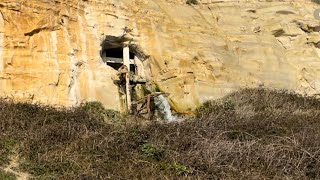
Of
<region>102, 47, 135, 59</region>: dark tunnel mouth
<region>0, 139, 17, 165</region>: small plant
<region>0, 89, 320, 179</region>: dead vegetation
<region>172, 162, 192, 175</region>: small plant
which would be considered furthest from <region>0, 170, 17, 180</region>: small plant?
<region>102, 47, 135, 59</region>: dark tunnel mouth

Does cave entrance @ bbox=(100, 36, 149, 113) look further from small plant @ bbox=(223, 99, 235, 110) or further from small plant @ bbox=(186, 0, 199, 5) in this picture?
small plant @ bbox=(186, 0, 199, 5)

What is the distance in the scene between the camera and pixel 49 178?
11.0 meters

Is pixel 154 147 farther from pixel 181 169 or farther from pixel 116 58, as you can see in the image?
pixel 116 58

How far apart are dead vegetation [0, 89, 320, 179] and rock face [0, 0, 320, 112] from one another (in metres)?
2.71

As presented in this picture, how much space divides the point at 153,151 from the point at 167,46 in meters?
9.39

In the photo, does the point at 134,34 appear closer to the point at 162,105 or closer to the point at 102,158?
the point at 162,105

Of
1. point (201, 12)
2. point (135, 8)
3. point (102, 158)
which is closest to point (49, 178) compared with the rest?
point (102, 158)

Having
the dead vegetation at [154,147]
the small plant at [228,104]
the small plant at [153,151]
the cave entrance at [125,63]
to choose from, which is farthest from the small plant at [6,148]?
the small plant at [228,104]

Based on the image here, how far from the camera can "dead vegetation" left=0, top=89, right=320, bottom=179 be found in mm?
11578

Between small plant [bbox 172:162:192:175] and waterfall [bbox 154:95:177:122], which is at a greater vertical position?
waterfall [bbox 154:95:177:122]

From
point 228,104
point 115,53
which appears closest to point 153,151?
point 228,104

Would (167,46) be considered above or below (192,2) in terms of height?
below

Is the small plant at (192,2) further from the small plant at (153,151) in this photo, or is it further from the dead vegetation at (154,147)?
the small plant at (153,151)

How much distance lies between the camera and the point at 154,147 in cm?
1256
